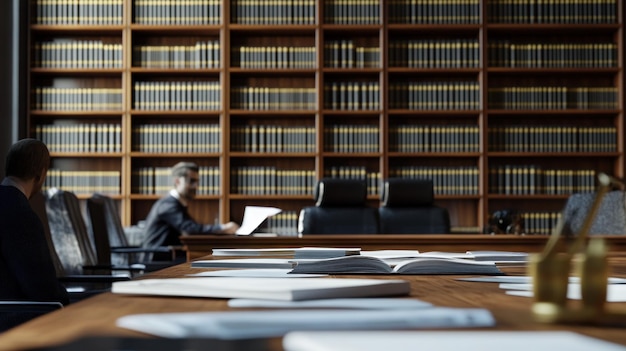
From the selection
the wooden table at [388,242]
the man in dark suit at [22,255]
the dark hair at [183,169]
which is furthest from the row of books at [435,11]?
the man in dark suit at [22,255]

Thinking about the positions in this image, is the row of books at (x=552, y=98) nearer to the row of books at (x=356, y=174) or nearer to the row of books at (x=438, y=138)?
the row of books at (x=438, y=138)

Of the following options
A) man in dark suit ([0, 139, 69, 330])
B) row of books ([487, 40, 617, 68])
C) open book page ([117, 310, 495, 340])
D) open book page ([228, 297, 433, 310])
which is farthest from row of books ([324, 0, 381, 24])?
open book page ([117, 310, 495, 340])

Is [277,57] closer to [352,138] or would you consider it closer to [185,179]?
[352,138]

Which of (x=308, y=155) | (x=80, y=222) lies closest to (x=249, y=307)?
(x=80, y=222)

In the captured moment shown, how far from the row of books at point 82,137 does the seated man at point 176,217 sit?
2.94ft

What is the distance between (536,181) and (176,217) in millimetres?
2723

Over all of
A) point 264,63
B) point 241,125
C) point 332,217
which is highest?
point 264,63

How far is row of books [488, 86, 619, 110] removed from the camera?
23.6 ft

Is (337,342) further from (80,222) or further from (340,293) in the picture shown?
(80,222)

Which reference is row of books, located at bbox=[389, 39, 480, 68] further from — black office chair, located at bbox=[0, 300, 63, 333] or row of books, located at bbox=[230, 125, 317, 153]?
black office chair, located at bbox=[0, 300, 63, 333]

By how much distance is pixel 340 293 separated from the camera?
46.8 inches

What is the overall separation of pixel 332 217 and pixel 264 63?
2.01 meters

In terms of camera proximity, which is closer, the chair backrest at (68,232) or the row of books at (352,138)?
the chair backrest at (68,232)

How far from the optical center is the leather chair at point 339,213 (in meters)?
5.49
